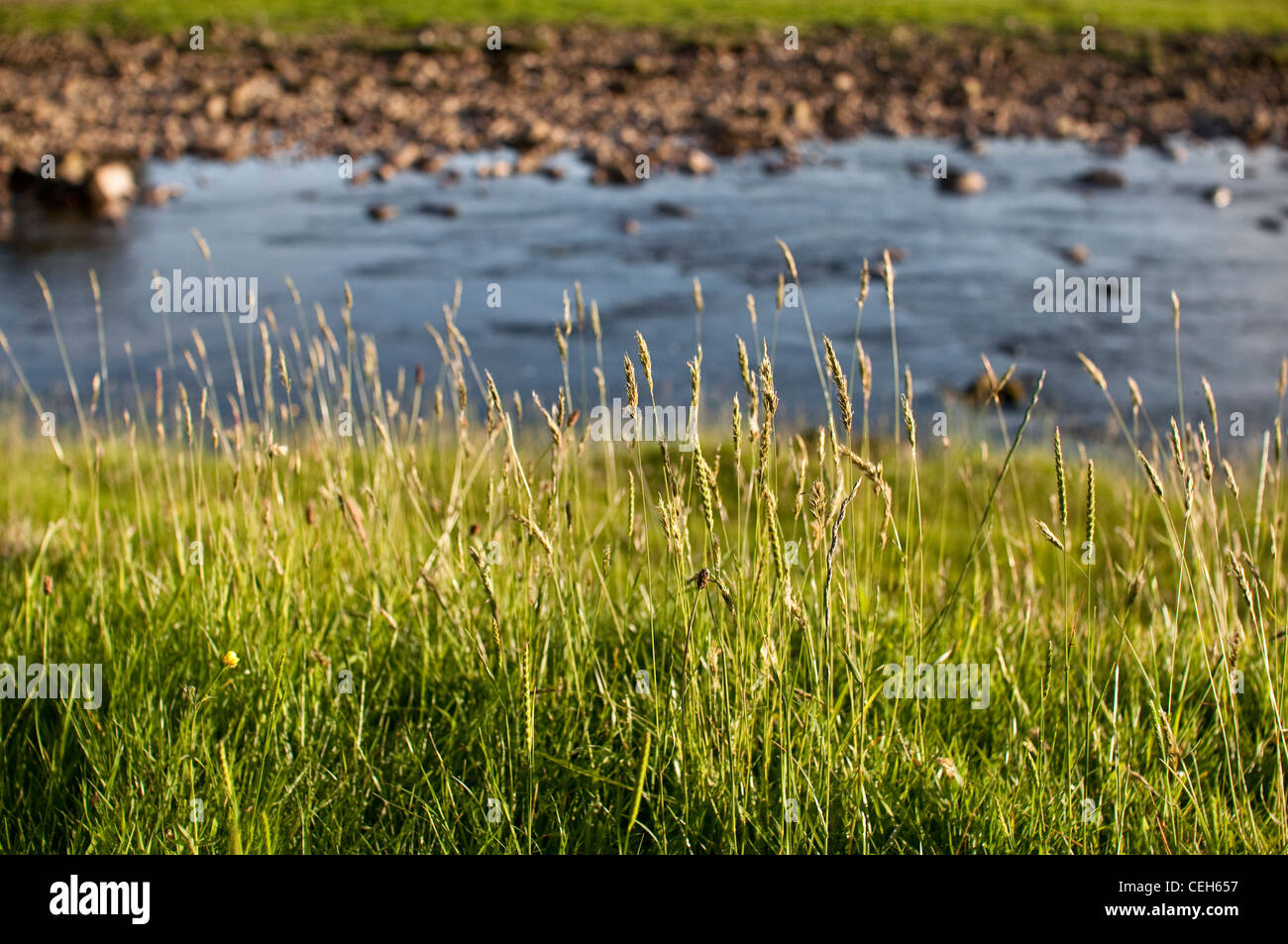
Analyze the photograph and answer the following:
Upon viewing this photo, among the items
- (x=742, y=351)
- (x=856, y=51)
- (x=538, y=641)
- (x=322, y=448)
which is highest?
(x=856, y=51)

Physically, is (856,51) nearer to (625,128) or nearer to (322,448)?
(625,128)

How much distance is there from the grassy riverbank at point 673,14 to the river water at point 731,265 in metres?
9.54

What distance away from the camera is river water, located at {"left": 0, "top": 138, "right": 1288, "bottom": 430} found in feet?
33.8

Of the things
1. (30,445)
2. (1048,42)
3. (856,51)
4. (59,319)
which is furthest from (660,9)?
(30,445)

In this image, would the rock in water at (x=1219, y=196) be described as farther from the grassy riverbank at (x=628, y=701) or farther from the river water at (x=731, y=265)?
the grassy riverbank at (x=628, y=701)

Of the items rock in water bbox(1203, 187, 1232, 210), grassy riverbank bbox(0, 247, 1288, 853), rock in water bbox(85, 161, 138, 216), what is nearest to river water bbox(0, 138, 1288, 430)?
rock in water bbox(1203, 187, 1232, 210)

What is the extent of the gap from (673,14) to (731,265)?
16142 mm

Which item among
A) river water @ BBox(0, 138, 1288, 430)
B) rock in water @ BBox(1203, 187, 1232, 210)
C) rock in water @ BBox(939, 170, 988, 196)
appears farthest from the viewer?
rock in water @ BBox(939, 170, 988, 196)

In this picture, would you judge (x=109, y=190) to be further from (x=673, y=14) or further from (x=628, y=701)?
(x=628, y=701)

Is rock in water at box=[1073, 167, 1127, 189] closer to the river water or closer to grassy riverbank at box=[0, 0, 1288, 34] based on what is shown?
the river water

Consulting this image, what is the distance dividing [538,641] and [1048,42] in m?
23.7

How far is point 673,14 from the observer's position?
Result: 86.9ft

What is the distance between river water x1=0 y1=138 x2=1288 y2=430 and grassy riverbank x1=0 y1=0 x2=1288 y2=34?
9538 mm

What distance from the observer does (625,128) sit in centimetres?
1831
